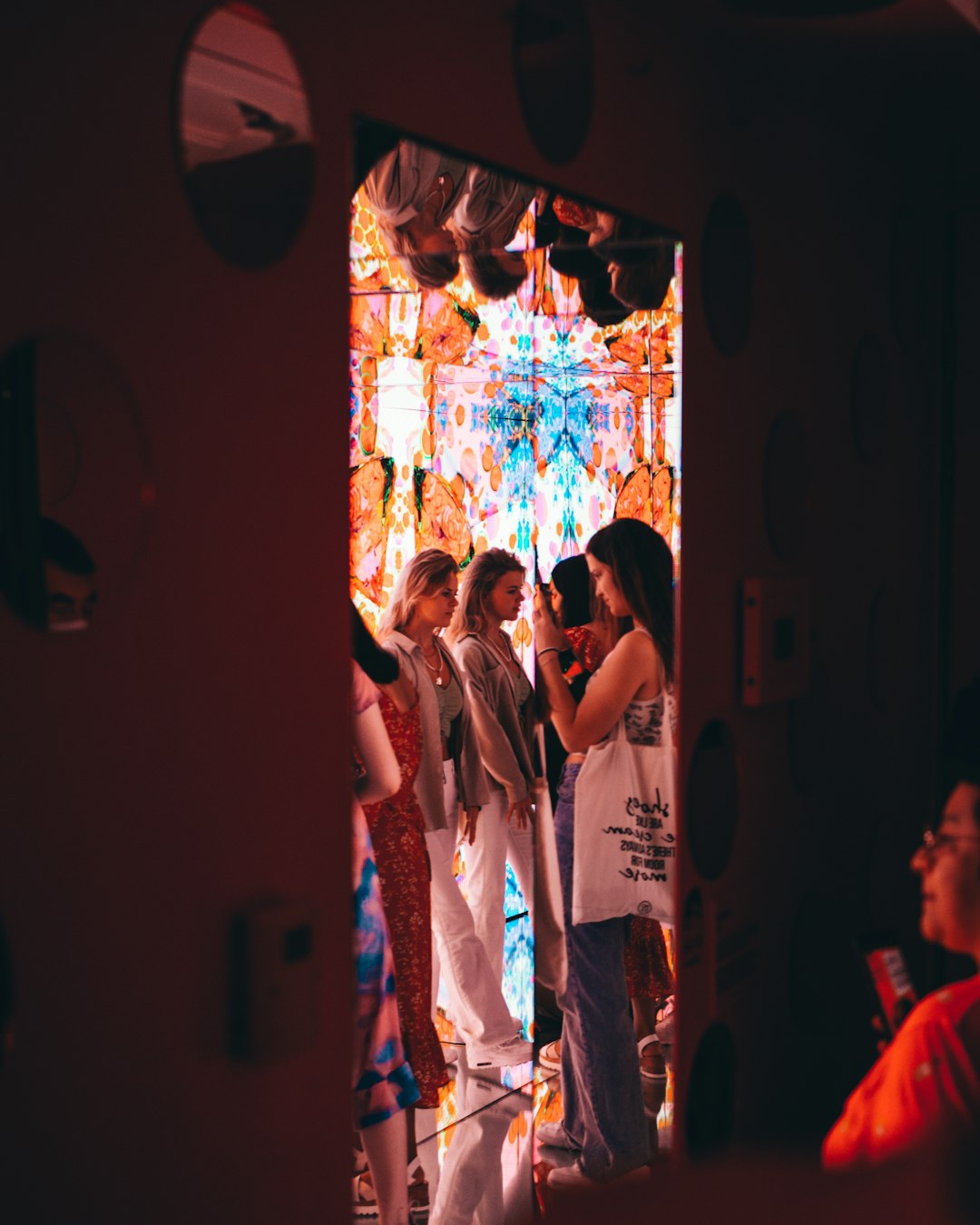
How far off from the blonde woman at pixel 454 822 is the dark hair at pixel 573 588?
0.26 metres

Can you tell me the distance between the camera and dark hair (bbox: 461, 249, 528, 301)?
7.70 ft

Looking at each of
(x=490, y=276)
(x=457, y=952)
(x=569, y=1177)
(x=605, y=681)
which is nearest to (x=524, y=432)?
(x=490, y=276)

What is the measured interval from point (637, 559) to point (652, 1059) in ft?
3.55

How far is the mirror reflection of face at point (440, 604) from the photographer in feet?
8.27

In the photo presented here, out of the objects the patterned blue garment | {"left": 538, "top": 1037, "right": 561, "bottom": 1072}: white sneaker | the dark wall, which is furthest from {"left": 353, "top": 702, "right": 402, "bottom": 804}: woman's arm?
{"left": 538, "top": 1037, "right": 561, "bottom": 1072}: white sneaker

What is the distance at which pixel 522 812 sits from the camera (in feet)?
8.66

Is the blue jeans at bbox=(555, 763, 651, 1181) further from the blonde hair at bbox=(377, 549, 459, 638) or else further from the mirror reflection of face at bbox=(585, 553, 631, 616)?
the blonde hair at bbox=(377, 549, 459, 638)
